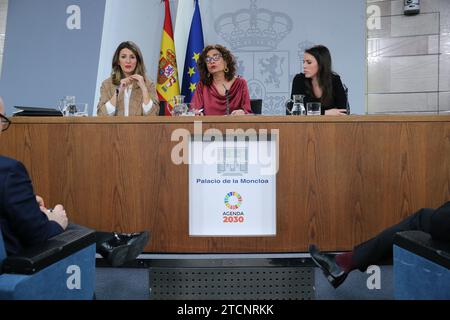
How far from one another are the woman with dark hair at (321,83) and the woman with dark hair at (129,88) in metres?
1.18

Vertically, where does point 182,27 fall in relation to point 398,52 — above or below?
above

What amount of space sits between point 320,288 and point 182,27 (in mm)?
3448

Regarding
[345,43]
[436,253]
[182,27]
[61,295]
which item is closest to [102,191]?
[61,295]

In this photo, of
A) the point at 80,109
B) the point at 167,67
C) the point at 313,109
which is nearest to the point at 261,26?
the point at 167,67

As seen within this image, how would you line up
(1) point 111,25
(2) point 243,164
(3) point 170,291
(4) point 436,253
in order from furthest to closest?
(1) point 111,25 → (2) point 243,164 → (3) point 170,291 → (4) point 436,253

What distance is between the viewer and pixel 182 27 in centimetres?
457

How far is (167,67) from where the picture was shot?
4410mm

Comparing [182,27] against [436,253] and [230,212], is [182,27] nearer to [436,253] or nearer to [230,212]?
[230,212]

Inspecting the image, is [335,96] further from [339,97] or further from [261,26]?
[261,26]

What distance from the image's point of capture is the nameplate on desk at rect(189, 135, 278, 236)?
7.60 ft

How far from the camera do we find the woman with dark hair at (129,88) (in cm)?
308

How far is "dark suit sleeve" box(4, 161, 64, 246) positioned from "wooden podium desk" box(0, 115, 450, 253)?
1082 millimetres

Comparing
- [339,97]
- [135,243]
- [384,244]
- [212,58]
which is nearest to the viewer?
[384,244]

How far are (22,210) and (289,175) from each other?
1484 millimetres
